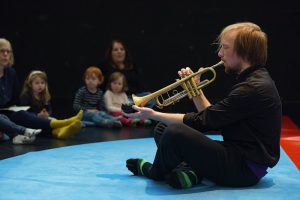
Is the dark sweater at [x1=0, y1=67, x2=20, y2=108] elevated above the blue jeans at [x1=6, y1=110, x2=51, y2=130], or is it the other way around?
the dark sweater at [x1=0, y1=67, x2=20, y2=108]

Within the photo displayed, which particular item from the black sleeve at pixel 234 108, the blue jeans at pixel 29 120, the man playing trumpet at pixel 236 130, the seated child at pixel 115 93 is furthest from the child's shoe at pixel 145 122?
the black sleeve at pixel 234 108

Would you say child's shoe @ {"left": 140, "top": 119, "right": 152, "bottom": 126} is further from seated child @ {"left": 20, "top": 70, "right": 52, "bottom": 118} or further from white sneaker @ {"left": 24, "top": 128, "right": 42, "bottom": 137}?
white sneaker @ {"left": 24, "top": 128, "right": 42, "bottom": 137}

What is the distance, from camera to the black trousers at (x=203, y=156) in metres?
2.88

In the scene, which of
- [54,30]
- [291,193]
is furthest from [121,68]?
[291,193]

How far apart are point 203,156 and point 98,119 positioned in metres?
2.75

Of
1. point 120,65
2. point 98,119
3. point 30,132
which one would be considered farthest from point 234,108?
point 120,65

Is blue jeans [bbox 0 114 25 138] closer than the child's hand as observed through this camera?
Yes

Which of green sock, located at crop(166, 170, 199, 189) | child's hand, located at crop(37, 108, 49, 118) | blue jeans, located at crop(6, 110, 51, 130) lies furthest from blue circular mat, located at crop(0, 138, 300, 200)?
child's hand, located at crop(37, 108, 49, 118)

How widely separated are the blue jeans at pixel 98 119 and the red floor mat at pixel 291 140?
5.83 ft

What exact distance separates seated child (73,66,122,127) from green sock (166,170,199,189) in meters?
2.61

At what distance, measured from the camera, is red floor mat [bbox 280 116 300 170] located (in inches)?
158

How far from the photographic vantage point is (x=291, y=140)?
4734mm

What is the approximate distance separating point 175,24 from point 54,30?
1701mm

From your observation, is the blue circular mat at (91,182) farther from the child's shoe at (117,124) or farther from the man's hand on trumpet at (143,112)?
the child's shoe at (117,124)
